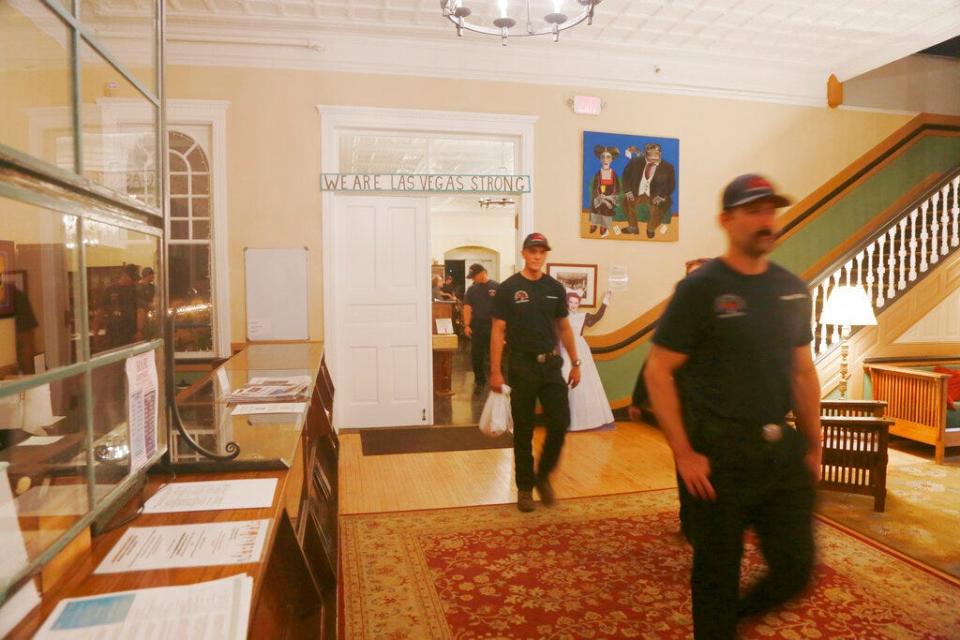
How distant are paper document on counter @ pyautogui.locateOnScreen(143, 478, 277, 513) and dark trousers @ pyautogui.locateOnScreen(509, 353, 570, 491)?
2.09 meters

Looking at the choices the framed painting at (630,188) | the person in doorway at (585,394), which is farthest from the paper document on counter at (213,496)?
the framed painting at (630,188)

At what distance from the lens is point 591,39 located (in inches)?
235

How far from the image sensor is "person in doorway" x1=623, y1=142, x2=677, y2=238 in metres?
6.39

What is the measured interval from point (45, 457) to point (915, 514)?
14.4 ft

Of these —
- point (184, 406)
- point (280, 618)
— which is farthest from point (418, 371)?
point (280, 618)

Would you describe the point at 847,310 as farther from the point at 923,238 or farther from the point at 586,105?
the point at 586,105

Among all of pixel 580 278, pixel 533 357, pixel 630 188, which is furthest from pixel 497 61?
pixel 533 357

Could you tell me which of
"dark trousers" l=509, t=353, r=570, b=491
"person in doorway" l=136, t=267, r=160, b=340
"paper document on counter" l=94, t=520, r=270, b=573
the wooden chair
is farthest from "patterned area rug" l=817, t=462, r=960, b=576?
"person in doorway" l=136, t=267, r=160, b=340

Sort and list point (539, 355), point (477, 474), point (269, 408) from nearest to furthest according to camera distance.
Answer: point (269, 408)
point (539, 355)
point (477, 474)

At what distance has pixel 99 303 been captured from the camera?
53.4 inches

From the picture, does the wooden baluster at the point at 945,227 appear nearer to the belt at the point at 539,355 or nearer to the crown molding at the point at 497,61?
the crown molding at the point at 497,61

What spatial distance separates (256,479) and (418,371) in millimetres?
4464

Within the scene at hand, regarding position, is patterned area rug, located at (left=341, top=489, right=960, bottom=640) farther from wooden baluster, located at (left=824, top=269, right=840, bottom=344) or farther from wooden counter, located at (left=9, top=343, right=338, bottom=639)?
wooden baluster, located at (left=824, top=269, right=840, bottom=344)

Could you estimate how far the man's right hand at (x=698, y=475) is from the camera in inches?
71.6
